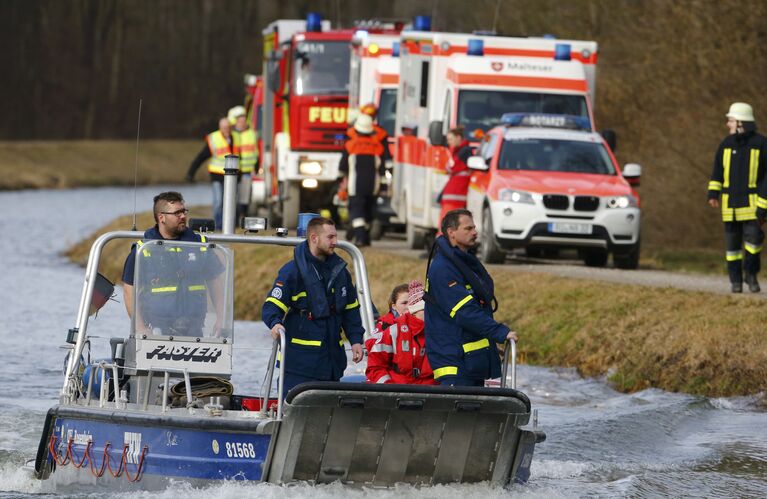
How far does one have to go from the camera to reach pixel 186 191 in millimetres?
65000

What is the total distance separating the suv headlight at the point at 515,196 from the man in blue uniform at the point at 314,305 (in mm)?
10530

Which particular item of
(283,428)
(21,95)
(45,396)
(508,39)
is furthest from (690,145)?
(21,95)

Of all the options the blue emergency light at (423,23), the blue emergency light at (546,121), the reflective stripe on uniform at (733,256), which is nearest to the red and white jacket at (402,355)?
the reflective stripe on uniform at (733,256)

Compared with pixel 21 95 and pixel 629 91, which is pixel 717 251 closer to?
pixel 629 91

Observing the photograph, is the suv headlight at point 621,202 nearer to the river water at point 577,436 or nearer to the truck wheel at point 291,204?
the river water at point 577,436

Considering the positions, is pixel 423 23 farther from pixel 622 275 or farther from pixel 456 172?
pixel 622 275

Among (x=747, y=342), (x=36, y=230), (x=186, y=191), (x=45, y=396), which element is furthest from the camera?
(x=186, y=191)

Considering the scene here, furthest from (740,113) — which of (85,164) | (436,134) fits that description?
(85,164)

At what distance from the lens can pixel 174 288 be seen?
11.8m

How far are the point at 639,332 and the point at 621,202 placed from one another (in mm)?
4632

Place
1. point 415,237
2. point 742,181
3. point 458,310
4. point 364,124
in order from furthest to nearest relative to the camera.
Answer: point 415,237 < point 364,124 < point 742,181 < point 458,310

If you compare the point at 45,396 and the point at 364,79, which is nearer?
the point at 45,396

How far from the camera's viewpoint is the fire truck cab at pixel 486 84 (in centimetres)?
2438

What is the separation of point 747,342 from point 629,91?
1386 centimetres
